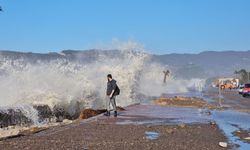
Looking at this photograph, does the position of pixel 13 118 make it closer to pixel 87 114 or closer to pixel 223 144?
pixel 87 114

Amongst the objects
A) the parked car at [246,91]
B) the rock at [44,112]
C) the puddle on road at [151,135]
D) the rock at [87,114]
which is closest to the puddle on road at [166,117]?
the rock at [87,114]

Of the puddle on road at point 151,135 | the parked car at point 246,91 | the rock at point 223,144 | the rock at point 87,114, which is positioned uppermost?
the parked car at point 246,91

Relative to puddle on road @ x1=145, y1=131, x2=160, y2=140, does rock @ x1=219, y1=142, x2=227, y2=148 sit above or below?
below

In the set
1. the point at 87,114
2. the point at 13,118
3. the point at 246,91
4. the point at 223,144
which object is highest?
the point at 246,91

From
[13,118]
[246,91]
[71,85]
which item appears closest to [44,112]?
[13,118]

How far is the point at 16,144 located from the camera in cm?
1295

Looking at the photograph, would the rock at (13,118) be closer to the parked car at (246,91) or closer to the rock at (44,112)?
the rock at (44,112)

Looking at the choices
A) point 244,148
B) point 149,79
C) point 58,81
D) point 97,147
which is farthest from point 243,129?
point 149,79

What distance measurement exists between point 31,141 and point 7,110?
41.4 ft

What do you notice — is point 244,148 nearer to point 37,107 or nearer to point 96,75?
point 37,107

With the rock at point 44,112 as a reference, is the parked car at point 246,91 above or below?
above

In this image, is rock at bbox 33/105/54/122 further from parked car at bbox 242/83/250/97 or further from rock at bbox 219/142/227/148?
parked car at bbox 242/83/250/97

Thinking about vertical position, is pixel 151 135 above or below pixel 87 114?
below

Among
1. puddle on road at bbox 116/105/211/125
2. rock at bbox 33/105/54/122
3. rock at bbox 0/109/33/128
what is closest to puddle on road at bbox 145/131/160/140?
puddle on road at bbox 116/105/211/125
